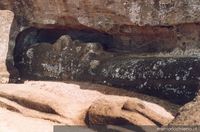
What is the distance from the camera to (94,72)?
Result: 976 centimetres

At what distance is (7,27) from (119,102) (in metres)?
3.79

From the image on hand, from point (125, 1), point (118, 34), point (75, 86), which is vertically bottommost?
point (75, 86)

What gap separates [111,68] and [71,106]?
4.87 ft

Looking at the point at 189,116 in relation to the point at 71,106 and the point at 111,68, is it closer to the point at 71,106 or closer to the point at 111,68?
the point at 71,106

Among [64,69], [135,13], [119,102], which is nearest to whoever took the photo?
[119,102]

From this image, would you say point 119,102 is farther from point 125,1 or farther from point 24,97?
point 125,1

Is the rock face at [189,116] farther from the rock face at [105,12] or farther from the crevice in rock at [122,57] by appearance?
the rock face at [105,12]

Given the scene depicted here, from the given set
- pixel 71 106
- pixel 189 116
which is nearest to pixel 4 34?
pixel 71 106

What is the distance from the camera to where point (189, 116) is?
6.50 meters

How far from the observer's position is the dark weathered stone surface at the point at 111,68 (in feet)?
28.0

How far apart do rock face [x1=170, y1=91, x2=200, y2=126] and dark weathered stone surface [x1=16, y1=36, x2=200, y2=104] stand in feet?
5.45

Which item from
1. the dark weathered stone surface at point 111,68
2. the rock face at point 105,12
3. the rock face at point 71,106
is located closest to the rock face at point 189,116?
the rock face at point 71,106

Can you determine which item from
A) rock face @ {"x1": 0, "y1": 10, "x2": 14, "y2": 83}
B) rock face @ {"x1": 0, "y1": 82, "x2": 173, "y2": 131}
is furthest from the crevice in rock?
rock face @ {"x1": 0, "y1": 82, "x2": 173, "y2": 131}

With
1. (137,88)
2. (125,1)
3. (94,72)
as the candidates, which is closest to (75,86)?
(94,72)
